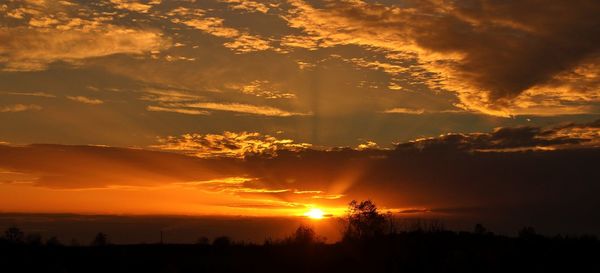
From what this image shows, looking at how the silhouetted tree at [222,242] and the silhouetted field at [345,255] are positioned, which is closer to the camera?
the silhouetted field at [345,255]

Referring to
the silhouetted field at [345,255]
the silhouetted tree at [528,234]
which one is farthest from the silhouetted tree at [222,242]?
the silhouetted tree at [528,234]

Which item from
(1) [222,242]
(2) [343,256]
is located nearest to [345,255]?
(2) [343,256]

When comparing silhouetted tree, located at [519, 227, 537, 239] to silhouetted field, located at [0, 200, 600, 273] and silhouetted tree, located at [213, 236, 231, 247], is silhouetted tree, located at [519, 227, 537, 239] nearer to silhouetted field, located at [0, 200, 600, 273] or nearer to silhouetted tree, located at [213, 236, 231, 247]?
silhouetted field, located at [0, 200, 600, 273]

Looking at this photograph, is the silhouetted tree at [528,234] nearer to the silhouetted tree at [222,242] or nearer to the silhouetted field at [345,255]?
the silhouetted field at [345,255]

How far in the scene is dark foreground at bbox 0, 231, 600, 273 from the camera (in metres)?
32.1

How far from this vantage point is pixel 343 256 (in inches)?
1444

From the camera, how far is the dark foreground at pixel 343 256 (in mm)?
32062

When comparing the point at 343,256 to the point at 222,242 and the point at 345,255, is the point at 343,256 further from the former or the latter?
the point at 222,242

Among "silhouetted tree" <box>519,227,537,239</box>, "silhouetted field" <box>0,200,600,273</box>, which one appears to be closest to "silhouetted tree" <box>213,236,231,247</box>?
"silhouetted field" <box>0,200,600,273</box>

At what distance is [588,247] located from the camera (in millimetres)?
38562

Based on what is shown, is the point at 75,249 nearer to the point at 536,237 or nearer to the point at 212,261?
the point at 212,261

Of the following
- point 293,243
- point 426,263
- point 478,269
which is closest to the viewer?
point 478,269

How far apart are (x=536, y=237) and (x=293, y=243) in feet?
54.7

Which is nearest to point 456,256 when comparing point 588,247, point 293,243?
point 588,247
